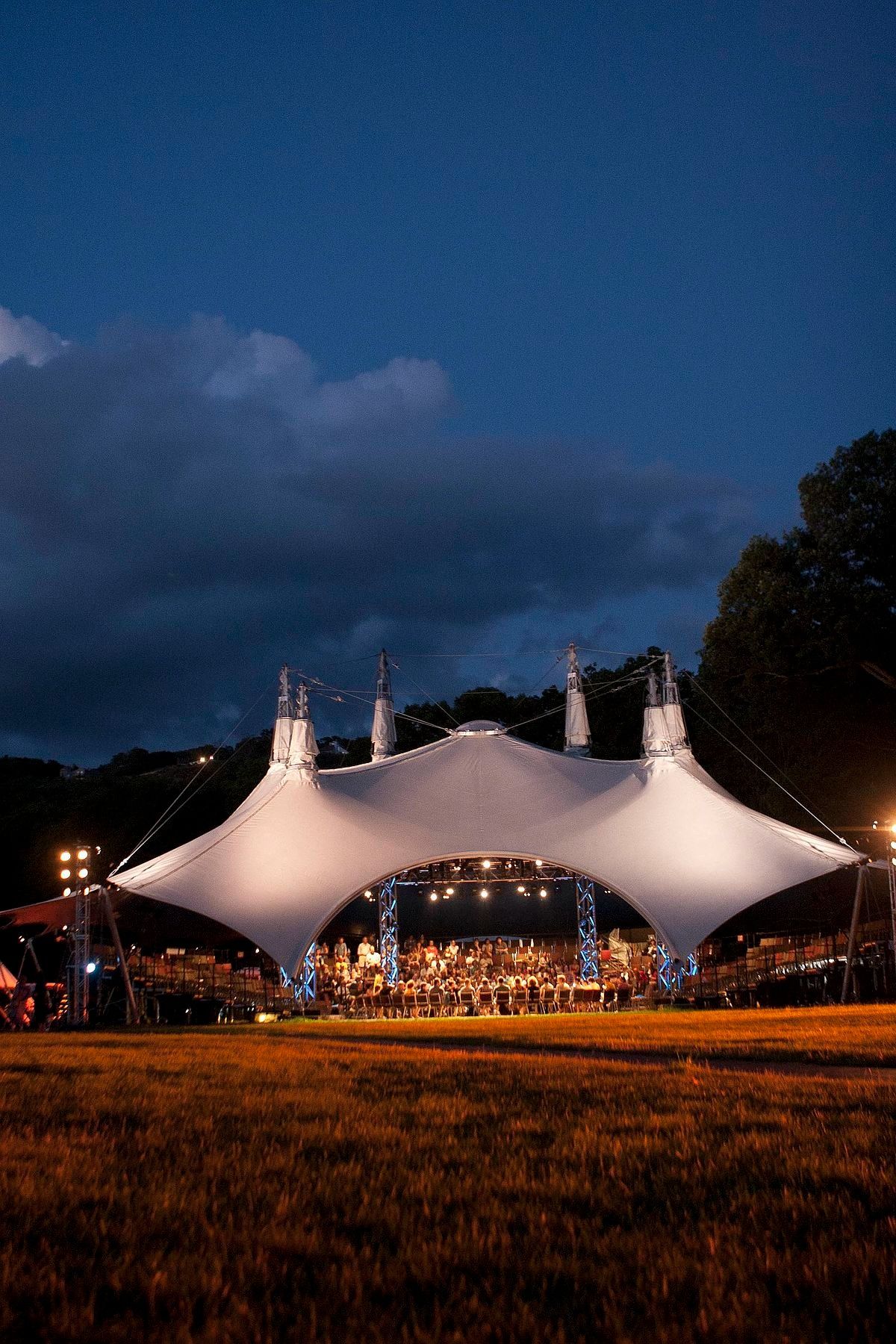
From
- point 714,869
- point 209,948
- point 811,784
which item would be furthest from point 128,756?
point 714,869

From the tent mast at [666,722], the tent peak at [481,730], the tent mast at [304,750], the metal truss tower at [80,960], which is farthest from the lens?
the tent peak at [481,730]

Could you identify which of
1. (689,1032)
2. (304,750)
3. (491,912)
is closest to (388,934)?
(304,750)

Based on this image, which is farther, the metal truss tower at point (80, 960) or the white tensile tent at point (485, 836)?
the white tensile tent at point (485, 836)

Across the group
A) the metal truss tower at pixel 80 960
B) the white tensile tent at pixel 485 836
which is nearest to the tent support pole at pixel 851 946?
the white tensile tent at pixel 485 836

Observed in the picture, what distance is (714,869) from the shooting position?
1742 centimetres

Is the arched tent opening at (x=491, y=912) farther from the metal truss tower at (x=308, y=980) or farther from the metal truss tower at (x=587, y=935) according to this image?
the metal truss tower at (x=308, y=980)

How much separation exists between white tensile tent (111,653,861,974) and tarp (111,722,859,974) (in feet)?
0.08

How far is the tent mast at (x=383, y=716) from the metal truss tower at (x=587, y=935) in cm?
468

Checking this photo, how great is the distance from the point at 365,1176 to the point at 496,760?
56.8 ft

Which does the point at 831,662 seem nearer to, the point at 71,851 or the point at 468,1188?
the point at 71,851

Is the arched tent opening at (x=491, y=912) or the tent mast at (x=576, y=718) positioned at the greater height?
the tent mast at (x=576, y=718)

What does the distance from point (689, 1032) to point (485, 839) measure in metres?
8.95

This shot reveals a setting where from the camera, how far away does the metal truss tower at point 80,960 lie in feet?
50.2

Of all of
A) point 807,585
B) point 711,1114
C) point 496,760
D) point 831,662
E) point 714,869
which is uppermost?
point 807,585
